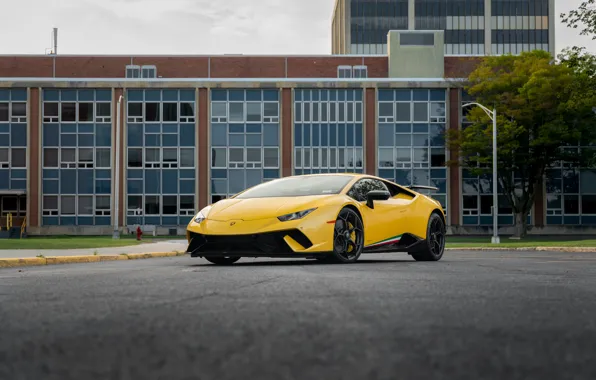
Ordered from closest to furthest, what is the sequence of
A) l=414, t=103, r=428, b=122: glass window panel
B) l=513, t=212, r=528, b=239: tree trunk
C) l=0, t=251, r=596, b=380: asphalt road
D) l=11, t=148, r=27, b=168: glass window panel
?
1. l=0, t=251, r=596, b=380: asphalt road
2. l=513, t=212, r=528, b=239: tree trunk
3. l=11, t=148, r=27, b=168: glass window panel
4. l=414, t=103, r=428, b=122: glass window panel

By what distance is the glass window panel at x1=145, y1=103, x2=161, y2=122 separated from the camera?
5478 centimetres

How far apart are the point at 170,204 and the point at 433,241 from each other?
137ft

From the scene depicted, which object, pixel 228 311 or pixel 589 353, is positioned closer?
pixel 589 353

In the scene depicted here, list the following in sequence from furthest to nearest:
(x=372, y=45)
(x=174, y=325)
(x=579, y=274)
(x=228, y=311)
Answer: (x=372, y=45) → (x=579, y=274) → (x=228, y=311) → (x=174, y=325)

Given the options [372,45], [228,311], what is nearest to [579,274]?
[228,311]

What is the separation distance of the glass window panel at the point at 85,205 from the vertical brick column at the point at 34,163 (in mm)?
2649

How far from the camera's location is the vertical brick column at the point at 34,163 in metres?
54.0

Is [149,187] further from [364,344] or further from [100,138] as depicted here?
[364,344]

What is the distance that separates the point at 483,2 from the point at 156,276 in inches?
3819

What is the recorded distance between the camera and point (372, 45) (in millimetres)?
98812

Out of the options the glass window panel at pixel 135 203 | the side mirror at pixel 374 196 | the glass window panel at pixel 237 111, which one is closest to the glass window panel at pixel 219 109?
the glass window panel at pixel 237 111

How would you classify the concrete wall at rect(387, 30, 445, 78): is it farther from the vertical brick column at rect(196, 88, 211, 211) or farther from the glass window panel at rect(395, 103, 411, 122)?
the vertical brick column at rect(196, 88, 211, 211)

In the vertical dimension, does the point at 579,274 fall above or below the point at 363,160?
below

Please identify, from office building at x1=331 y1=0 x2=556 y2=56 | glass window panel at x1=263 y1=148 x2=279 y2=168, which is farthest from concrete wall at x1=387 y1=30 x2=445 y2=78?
office building at x1=331 y1=0 x2=556 y2=56
